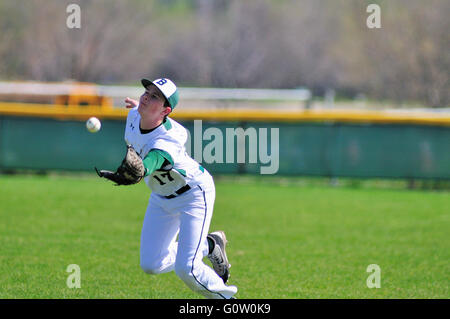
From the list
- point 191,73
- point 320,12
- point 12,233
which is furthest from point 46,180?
point 320,12

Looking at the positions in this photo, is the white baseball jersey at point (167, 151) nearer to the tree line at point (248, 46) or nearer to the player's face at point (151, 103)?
the player's face at point (151, 103)

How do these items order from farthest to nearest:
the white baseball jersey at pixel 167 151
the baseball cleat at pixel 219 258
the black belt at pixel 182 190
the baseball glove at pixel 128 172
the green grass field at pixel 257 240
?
the green grass field at pixel 257 240 < the baseball cleat at pixel 219 258 < the black belt at pixel 182 190 < the white baseball jersey at pixel 167 151 < the baseball glove at pixel 128 172

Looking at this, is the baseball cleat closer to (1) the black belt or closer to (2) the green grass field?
(2) the green grass field

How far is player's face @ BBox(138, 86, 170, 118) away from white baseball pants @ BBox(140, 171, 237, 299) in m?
0.76

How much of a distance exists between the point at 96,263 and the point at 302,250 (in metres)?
2.68

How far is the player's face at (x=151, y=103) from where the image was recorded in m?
5.65

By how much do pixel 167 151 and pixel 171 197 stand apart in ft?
2.00

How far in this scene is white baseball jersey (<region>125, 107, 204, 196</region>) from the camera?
560cm

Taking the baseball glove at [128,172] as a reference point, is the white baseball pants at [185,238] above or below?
below

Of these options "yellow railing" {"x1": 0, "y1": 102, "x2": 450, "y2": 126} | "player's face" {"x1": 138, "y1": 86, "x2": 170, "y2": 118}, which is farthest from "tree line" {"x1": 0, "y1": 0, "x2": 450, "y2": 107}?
"player's face" {"x1": 138, "y1": 86, "x2": 170, "y2": 118}

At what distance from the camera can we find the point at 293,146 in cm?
1550

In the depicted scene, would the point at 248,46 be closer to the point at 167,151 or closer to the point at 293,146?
the point at 293,146

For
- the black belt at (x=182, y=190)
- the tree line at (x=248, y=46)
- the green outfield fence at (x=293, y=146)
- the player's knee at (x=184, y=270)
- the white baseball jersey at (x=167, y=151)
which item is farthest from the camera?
the tree line at (x=248, y=46)

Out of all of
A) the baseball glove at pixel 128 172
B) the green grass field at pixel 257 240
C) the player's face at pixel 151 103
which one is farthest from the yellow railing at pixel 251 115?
the baseball glove at pixel 128 172
